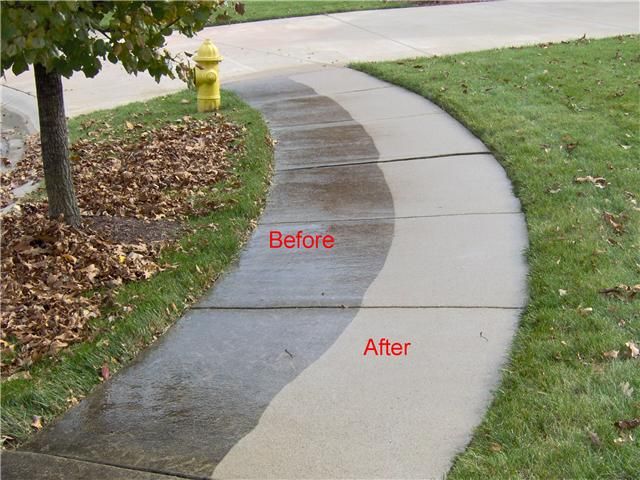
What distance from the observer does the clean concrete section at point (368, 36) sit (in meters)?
13.9

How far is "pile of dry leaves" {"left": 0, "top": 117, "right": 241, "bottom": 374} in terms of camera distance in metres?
4.89

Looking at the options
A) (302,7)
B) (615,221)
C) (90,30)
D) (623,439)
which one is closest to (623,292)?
(615,221)

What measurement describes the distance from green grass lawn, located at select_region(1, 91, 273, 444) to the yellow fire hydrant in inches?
64.8

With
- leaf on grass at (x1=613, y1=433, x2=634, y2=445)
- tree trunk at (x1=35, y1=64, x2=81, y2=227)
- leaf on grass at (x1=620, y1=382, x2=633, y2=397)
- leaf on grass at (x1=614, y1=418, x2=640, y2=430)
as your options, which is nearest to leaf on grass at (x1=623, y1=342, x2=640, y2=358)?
leaf on grass at (x1=620, y1=382, x2=633, y2=397)

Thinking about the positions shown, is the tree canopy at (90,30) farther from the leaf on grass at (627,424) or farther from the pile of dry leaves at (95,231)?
the leaf on grass at (627,424)

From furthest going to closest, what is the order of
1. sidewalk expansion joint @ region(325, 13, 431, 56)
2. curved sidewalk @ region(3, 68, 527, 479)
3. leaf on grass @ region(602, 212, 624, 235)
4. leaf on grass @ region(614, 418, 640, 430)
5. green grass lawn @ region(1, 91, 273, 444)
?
sidewalk expansion joint @ region(325, 13, 431, 56)
leaf on grass @ region(602, 212, 624, 235)
green grass lawn @ region(1, 91, 273, 444)
curved sidewalk @ region(3, 68, 527, 479)
leaf on grass @ region(614, 418, 640, 430)

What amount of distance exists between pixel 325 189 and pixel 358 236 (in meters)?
1.26

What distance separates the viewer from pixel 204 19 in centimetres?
498

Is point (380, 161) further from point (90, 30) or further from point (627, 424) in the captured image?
point (627, 424)

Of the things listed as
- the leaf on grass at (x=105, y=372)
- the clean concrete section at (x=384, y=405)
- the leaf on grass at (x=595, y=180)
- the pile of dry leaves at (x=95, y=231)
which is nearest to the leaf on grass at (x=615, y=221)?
the leaf on grass at (x=595, y=180)

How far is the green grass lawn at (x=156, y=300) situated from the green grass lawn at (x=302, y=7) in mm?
11377

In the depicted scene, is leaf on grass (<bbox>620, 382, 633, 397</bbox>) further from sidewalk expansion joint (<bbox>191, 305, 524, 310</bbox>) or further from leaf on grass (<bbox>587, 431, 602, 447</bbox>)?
sidewalk expansion joint (<bbox>191, 305, 524, 310</bbox>)

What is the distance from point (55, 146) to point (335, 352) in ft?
9.15

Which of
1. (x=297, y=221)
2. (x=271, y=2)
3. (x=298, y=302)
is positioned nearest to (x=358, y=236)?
(x=297, y=221)
